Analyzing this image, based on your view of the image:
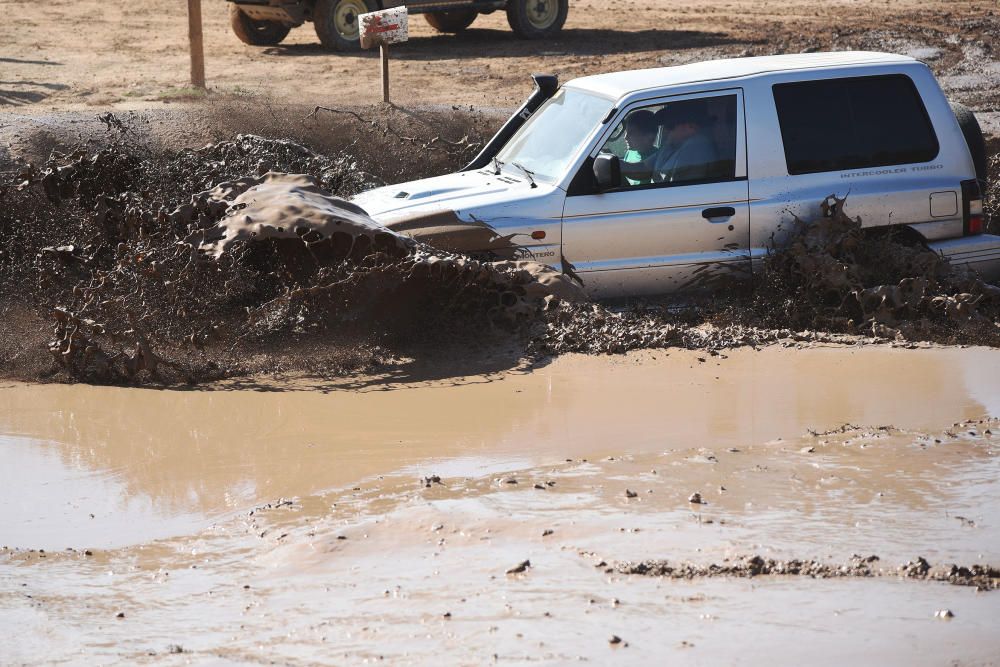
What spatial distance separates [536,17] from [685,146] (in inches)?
492

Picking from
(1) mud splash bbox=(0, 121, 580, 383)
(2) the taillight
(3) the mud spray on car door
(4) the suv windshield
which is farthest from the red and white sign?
(2) the taillight

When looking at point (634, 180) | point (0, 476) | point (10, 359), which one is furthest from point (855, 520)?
point (10, 359)

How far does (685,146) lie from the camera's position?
760 centimetres

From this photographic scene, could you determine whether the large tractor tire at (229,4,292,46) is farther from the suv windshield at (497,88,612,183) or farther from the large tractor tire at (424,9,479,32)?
the suv windshield at (497,88,612,183)

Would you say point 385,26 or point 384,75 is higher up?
point 385,26

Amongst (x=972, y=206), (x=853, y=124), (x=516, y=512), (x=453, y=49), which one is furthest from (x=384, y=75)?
(x=516, y=512)

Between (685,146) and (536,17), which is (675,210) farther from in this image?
(536,17)

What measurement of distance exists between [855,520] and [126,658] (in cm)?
275

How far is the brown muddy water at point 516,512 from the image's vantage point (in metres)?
3.89

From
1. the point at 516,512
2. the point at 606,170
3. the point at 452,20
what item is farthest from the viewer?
the point at 452,20

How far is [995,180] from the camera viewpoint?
10.6 meters

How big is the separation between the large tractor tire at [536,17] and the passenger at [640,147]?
12.1 m

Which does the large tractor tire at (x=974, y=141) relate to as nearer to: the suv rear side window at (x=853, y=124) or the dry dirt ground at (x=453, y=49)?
the suv rear side window at (x=853, y=124)

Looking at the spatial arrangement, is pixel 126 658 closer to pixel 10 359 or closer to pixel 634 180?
pixel 10 359
